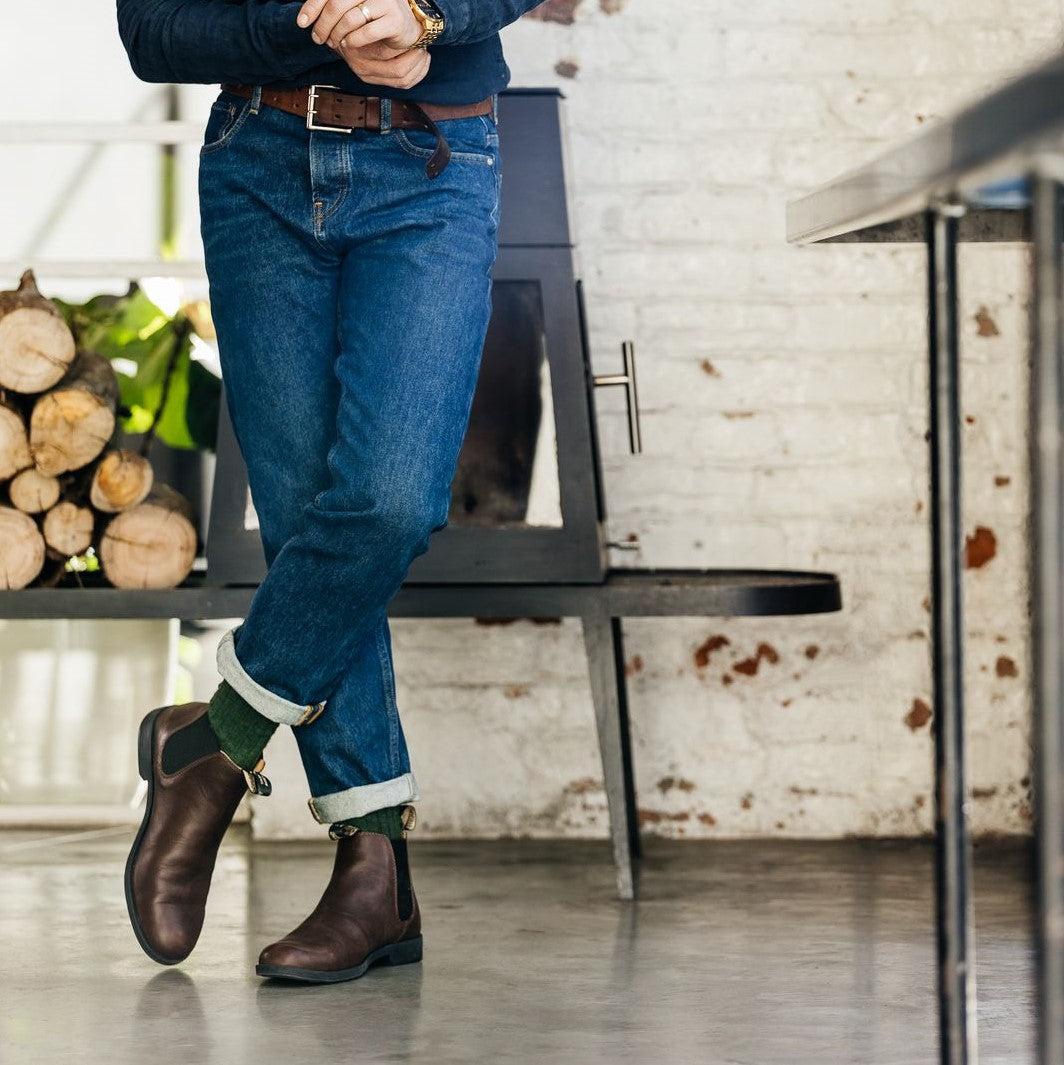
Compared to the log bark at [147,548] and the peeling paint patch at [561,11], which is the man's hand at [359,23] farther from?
the peeling paint patch at [561,11]

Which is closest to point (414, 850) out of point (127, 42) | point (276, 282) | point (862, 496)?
point (862, 496)

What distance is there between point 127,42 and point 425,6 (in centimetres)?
44

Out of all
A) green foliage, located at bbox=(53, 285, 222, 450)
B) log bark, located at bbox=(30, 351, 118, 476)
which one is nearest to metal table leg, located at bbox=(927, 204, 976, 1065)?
log bark, located at bbox=(30, 351, 118, 476)

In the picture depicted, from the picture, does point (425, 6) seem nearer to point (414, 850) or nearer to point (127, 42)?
point (127, 42)

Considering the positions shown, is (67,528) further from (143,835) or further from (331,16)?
(331,16)

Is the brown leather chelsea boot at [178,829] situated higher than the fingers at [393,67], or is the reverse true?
the fingers at [393,67]

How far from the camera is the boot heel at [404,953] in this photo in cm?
193

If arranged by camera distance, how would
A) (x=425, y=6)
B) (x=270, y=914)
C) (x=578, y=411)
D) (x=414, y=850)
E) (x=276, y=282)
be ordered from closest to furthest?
(x=425, y=6), (x=276, y=282), (x=270, y=914), (x=578, y=411), (x=414, y=850)

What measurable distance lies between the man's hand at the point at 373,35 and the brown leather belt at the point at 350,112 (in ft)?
0.20

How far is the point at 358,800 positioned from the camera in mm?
1873

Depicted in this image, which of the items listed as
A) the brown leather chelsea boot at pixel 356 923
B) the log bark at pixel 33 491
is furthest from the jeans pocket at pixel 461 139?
the log bark at pixel 33 491

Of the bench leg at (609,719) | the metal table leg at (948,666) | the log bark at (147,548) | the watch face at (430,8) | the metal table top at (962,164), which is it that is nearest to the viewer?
the metal table top at (962,164)

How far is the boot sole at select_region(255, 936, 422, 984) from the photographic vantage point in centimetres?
181

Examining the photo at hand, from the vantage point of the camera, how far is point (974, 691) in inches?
111
